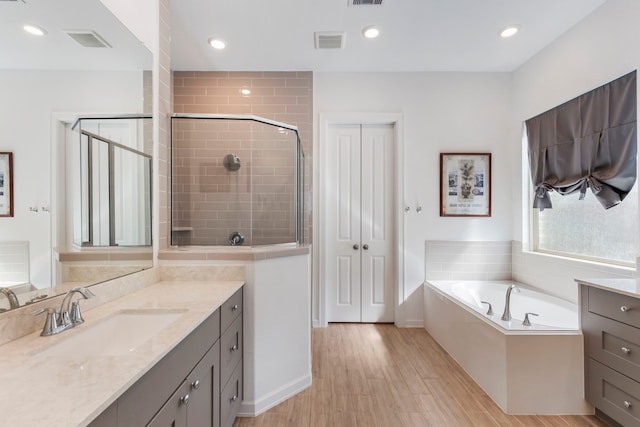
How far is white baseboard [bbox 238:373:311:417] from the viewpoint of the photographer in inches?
70.7

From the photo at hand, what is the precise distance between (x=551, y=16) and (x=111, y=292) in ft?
12.0

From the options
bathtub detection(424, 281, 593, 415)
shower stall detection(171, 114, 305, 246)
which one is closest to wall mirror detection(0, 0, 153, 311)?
shower stall detection(171, 114, 305, 246)

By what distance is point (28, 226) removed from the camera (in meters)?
1.01

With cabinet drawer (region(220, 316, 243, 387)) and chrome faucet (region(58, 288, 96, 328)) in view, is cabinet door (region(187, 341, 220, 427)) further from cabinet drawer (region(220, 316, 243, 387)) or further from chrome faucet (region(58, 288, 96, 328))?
chrome faucet (region(58, 288, 96, 328))

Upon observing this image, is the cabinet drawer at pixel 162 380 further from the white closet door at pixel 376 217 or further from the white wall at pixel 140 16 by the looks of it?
the white closet door at pixel 376 217

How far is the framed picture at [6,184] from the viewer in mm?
930

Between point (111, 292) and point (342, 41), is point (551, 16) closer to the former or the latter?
point (342, 41)

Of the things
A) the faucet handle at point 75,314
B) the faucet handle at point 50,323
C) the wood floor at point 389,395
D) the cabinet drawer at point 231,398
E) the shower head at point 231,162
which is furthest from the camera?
the shower head at point 231,162

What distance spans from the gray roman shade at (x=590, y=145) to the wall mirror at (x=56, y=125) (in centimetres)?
321

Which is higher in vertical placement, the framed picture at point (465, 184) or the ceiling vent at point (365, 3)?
the ceiling vent at point (365, 3)

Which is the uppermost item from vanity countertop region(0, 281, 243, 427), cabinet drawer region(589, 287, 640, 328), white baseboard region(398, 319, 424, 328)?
vanity countertop region(0, 281, 243, 427)

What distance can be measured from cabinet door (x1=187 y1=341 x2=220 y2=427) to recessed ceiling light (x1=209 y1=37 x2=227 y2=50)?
2587 millimetres

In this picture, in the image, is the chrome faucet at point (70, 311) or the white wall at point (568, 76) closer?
the chrome faucet at point (70, 311)

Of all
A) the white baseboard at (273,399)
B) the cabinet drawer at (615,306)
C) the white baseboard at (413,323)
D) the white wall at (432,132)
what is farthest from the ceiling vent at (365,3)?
the white baseboard at (413,323)
